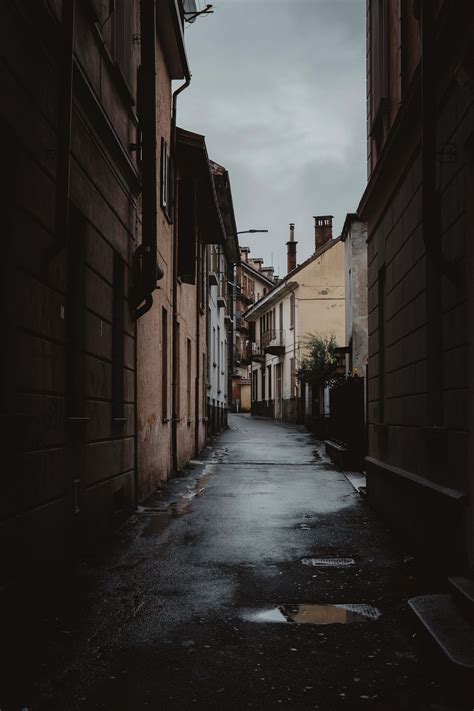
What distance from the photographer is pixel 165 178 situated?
45.4ft

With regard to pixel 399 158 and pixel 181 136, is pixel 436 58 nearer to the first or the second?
pixel 399 158

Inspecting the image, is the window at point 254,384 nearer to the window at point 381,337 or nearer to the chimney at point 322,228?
the chimney at point 322,228

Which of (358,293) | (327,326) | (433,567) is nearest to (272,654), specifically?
(433,567)

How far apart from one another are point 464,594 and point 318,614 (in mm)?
1046

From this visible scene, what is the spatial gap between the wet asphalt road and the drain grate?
8cm

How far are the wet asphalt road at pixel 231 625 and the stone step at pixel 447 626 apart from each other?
0.14m

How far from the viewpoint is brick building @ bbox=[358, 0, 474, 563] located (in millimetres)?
5848

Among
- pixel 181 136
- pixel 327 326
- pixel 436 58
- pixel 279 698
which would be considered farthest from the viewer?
pixel 327 326

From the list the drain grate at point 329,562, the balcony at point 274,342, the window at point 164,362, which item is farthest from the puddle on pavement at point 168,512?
the balcony at point 274,342

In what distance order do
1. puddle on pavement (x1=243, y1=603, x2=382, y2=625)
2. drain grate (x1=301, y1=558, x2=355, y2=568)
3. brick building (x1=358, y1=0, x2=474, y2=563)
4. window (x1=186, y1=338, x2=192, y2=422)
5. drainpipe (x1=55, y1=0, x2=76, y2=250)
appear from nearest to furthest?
puddle on pavement (x1=243, y1=603, x2=382, y2=625) < drainpipe (x1=55, y1=0, x2=76, y2=250) < brick building (x1=358, y1=0, x2=474, y2=563) < drain grate (x1=301, y1=558, x2=355, y2=568) < window (x1=186, y1=338, x2=192, y2=422)

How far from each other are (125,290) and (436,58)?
14.8ft

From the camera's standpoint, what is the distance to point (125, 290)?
9469mm

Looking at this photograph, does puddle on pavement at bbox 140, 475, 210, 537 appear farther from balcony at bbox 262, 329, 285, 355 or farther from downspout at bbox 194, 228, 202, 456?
balcony at bbox 262, 329, 285, 355

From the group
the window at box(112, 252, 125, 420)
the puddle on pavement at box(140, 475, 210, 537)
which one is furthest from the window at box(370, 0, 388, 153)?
the puddle on pavement at box(140, 475, 210, 537)
